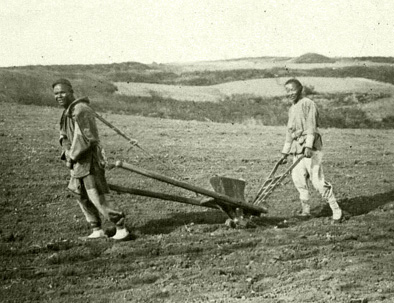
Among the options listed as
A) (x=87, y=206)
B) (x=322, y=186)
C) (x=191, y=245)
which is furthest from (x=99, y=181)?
(x=322, y=186)

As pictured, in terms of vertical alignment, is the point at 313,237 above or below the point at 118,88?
below

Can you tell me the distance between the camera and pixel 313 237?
7.67m

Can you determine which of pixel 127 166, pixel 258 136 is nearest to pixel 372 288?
pixel 127 166

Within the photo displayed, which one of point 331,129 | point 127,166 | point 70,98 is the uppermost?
point 70,98

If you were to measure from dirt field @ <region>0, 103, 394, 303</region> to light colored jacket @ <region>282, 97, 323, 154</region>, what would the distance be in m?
1.22

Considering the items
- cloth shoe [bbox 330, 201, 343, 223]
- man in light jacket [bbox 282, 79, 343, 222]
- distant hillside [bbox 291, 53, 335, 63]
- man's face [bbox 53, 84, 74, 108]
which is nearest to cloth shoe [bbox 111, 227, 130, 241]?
man's face [bbox 53, 84, 74, 108]

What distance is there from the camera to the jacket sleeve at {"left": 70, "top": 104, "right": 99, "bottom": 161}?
24.1ft

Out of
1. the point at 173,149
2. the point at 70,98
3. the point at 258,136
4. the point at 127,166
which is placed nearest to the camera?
the point at 127,166

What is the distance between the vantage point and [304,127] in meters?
8.84

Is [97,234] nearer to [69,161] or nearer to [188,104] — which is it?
[69,161]

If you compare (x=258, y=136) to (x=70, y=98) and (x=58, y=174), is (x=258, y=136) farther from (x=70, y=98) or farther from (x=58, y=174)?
(x=70, y=98)

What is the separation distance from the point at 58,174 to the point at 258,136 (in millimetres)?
8651

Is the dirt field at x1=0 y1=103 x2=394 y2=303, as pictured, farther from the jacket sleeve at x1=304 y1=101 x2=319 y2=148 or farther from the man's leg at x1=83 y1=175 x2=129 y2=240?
the jacket sleeve at x1=304 y1=101 x2=319 y2=148

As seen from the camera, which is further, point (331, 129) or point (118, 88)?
point (118, 88)
